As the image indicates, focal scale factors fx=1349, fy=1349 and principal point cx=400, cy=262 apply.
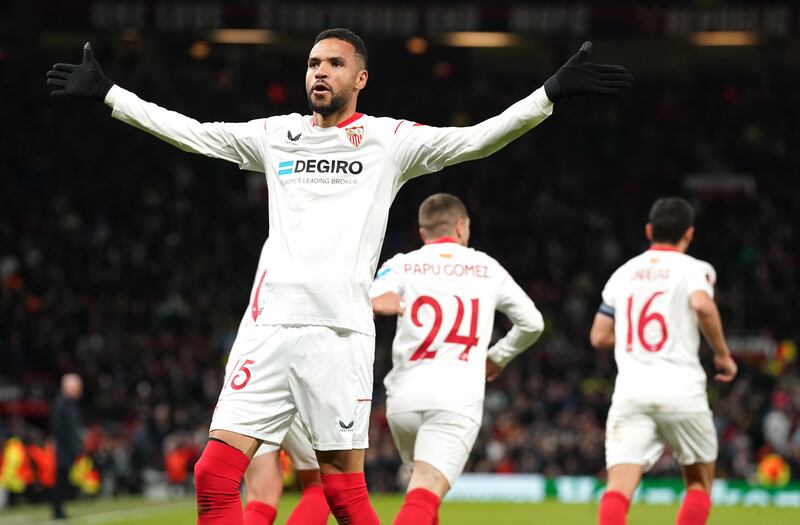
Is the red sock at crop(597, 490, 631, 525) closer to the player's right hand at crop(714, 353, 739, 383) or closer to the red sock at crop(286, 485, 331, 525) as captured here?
the player's right hand at crop(714, 353, 739, 383)

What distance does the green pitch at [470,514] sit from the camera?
14.6 m

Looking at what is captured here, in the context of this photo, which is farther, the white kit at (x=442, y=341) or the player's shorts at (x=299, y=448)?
the white kit at (x=442, y=341)

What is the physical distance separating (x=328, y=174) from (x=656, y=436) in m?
3.39

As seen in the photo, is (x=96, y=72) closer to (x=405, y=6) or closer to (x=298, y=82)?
(x=405, y=6)

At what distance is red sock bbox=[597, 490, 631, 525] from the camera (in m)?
7.77

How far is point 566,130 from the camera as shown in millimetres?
30375

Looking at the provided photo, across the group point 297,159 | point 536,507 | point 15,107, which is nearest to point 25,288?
point 15,107

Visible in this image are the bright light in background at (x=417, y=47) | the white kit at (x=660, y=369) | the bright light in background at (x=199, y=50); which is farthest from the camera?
the bright light in background at (x=417, y=47)

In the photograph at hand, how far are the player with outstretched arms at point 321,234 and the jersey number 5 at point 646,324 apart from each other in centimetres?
277

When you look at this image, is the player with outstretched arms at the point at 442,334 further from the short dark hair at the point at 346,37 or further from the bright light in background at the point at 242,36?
the bright light in background at the point at 242,36

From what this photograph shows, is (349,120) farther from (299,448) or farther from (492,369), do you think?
(492,369)

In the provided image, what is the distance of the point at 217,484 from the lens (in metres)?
5.39

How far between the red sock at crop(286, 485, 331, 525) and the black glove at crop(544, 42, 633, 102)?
265 centimetres

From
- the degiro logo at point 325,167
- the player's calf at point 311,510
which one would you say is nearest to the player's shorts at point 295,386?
the degiro logo at point 325,167
